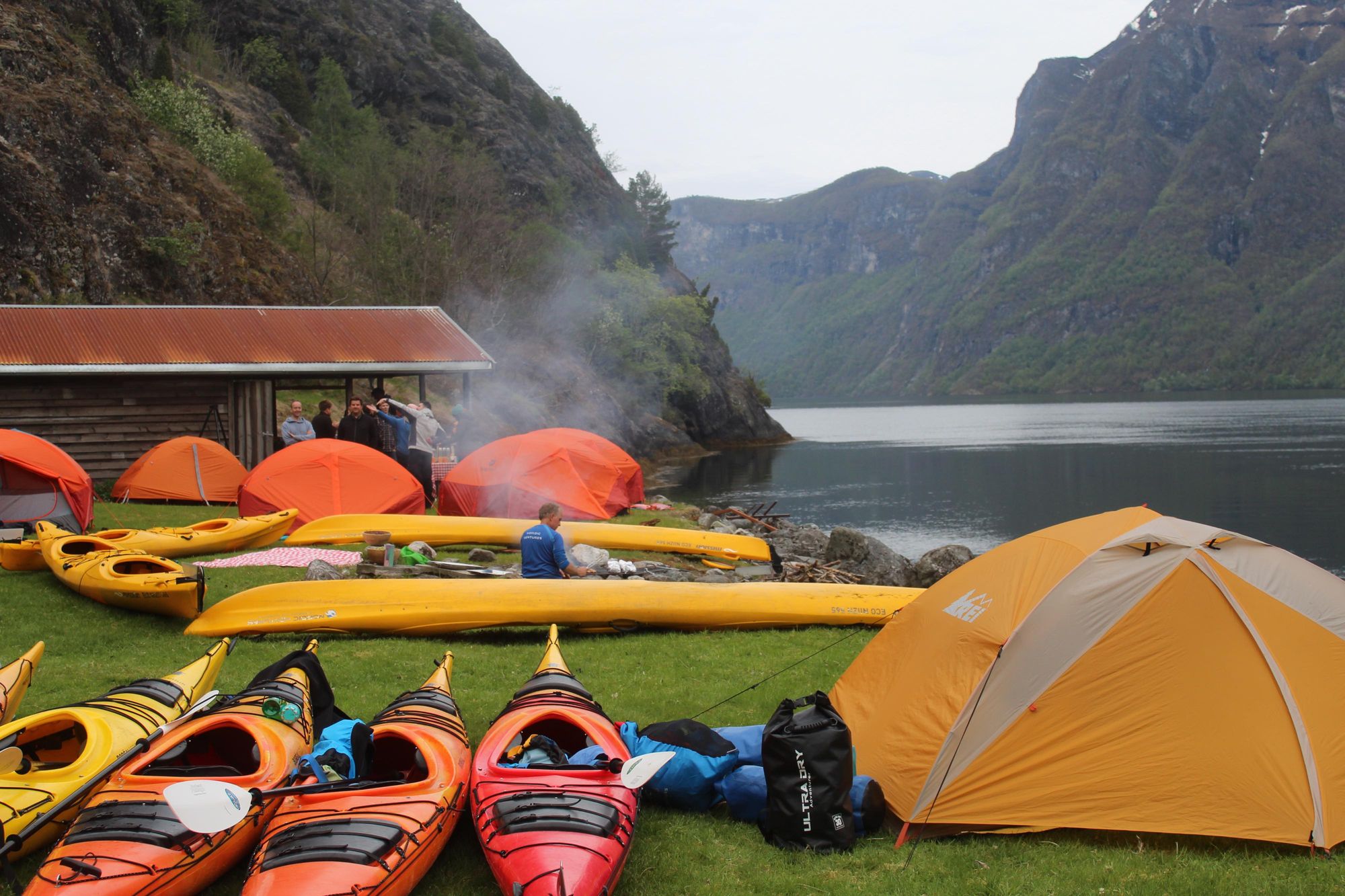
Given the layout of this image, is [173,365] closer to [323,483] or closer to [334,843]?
[323,483]

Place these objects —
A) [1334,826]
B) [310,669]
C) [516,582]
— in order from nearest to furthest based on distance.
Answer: [1334,826]
[310,669]
[516,582]

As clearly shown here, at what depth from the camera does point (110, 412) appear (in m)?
21.5

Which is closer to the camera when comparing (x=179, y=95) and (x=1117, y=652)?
(x=1117, y=652)

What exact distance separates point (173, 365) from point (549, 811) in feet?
64.0

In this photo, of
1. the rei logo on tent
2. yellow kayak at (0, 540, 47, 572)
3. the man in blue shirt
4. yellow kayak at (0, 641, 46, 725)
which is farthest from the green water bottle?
yellow kayak at (0, 540, 47, 572)

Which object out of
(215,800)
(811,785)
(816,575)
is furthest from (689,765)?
(816,575)

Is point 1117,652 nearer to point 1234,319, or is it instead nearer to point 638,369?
point 638,369

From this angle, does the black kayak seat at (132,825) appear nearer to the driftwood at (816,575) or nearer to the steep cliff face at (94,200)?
the driftwood at (816,575)

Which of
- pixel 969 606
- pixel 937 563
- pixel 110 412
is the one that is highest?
pixel 110 412

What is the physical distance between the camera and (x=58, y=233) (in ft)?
88.4

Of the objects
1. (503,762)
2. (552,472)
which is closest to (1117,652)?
(503,762)

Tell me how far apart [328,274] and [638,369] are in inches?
826

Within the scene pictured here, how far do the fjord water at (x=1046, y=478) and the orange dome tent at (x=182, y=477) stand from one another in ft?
53.0

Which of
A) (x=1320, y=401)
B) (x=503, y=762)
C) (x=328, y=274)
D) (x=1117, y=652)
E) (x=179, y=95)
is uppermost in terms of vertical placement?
(x=179, y=95)
